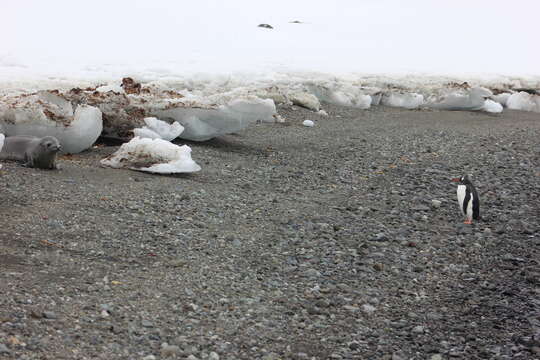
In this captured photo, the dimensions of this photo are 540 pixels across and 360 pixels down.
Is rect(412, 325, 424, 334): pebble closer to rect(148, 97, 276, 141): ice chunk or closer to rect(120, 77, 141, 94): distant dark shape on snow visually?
rect(148, 97, 276, 141): ice chunk

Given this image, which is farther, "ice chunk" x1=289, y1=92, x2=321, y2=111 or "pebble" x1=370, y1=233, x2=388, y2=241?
"ice chunk" x1=289, y1=92, x2=321, y2=111

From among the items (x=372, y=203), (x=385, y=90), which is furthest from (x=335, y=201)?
(x=385, y=90)

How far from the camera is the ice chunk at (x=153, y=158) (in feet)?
16.9

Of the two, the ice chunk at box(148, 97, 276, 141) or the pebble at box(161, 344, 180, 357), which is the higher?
the ice chunk at box(148, 97, 276, 141)

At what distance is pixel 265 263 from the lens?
11.9 feet

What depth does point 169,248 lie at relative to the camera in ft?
11.9

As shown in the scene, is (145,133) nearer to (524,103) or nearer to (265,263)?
(265,263)

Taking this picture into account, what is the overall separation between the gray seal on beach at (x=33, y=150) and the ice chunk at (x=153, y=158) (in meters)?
0.50

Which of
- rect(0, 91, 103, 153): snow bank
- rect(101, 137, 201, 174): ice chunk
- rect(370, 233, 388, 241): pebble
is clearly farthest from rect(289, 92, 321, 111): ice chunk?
rect(370, 233, 388, 241): pebble

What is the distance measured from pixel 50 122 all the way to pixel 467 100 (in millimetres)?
7039

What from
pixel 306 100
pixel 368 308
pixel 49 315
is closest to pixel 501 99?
pixel 306 100

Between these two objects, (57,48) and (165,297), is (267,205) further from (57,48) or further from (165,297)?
(57,48)

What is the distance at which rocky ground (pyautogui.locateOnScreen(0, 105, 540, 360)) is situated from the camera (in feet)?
9.04

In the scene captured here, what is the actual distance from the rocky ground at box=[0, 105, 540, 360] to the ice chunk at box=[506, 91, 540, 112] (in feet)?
19.3
